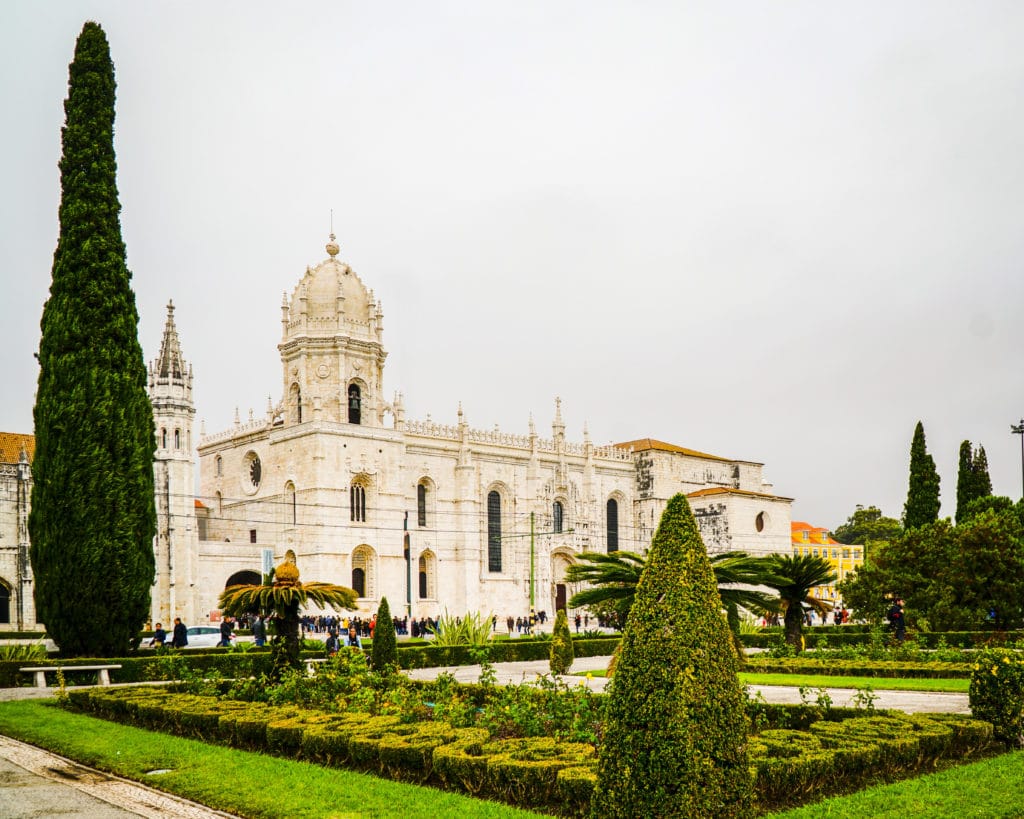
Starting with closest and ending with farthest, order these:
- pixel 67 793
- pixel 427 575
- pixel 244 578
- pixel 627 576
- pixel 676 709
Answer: pixel 676 709, pixel 67 793, pixel 627 576, pixel 244 578, pixel 427 575

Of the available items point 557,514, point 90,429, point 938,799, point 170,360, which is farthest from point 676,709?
point 557,514

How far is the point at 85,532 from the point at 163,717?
8112mm

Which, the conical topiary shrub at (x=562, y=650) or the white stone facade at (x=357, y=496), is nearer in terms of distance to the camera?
the conical topiary shrub at (x=562, y=650)

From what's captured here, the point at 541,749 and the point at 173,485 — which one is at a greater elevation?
the point at 173,485

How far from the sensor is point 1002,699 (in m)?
9.93

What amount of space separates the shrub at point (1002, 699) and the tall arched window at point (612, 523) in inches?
1810

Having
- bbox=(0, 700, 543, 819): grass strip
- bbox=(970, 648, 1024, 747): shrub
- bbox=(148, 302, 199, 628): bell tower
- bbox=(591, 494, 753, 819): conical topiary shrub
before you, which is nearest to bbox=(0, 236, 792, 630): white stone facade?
bbox=(148, 302, 199, 628): bell tower

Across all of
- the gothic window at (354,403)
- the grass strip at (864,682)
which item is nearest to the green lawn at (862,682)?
the grass strip at (864,682)

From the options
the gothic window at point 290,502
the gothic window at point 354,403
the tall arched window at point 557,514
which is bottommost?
the tall arched window at point 557,514

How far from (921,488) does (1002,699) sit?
31027 mm

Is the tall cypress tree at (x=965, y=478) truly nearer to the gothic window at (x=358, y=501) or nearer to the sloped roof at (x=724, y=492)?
the sloped roof at (x=724, y=492)

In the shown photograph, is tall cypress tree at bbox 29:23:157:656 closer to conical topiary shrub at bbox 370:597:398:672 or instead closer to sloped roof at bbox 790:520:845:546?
conical topiary shrub at bbox 370:597:398:672

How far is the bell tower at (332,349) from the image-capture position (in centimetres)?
4372

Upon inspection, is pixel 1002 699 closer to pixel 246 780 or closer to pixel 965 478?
pixel 246 780
